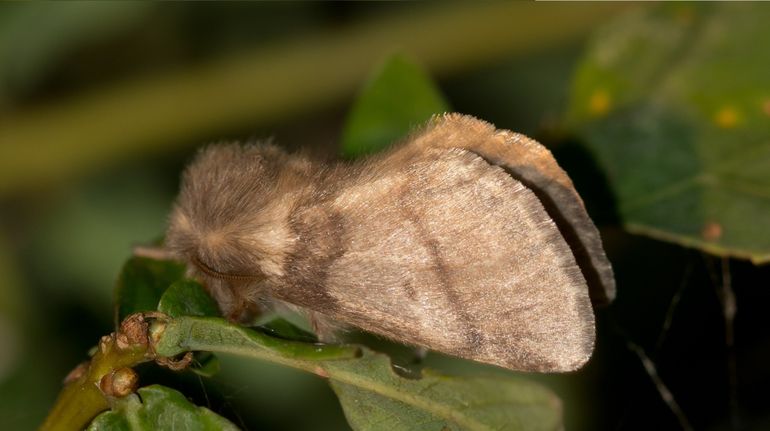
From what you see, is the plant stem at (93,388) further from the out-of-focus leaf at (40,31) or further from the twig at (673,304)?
the twig at (673,304)

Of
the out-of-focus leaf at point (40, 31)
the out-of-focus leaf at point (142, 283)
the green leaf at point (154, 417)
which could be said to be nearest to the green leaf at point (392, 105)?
the out-of-focus leaf at point (142, 283)

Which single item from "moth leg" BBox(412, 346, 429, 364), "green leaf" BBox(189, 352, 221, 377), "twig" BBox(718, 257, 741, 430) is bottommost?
"twig" BBox(718, 257, 741, 430)

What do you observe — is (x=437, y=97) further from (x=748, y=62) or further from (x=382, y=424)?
(x=382, y=424)

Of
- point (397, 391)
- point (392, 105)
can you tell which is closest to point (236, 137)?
point (392, 105)

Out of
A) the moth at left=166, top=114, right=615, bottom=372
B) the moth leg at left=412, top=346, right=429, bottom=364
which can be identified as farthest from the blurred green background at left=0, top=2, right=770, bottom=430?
the moth at left=166, top=114, right=615, bottom=372

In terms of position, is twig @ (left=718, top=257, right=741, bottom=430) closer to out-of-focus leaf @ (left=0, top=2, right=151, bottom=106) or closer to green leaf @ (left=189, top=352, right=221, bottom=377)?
green leaf @ (left=189, top=352, right=221, bottom=377)

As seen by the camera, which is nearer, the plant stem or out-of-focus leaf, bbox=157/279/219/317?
the plant stem
